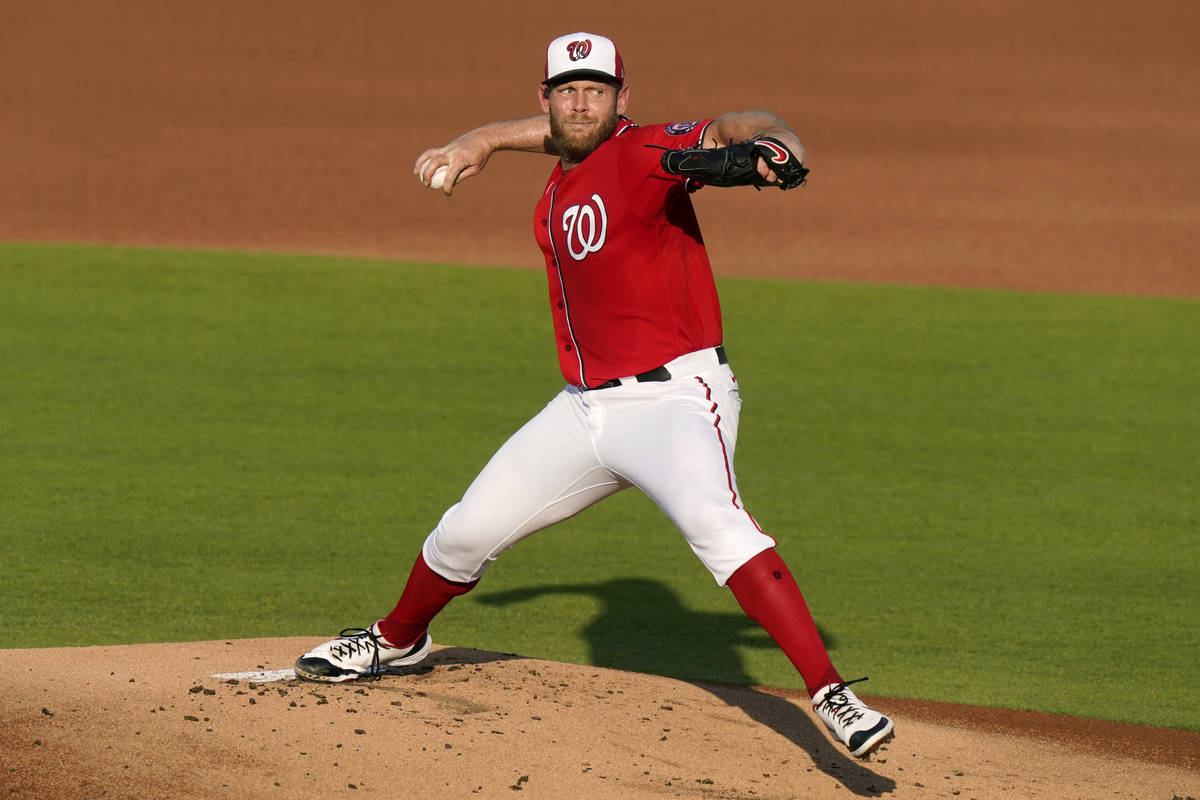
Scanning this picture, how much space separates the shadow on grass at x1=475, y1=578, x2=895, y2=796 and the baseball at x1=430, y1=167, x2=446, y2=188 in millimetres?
2012

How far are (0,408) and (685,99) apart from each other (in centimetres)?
1326

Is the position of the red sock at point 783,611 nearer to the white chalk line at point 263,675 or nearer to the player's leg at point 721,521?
the player's leg at point 721,521

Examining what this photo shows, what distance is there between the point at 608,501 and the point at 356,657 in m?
4.69

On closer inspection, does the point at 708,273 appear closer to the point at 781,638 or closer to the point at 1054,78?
the point at 781,638

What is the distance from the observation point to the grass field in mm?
7039

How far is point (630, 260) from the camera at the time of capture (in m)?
4.69

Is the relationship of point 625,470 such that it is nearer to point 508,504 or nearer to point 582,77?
point 508,504

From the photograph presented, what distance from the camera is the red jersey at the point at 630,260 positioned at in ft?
15.2

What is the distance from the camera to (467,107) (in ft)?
72.0

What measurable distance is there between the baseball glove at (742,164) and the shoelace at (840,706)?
1.34 metres

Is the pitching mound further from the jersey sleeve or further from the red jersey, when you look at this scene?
the jersey sleeve

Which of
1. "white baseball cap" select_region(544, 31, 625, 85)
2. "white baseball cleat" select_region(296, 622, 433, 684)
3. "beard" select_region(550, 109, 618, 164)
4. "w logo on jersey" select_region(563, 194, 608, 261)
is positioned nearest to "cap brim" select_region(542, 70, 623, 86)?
"white baseball cap" select_region(544, 31, 625, 85)

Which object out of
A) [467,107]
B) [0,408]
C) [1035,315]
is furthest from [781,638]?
[467,107]

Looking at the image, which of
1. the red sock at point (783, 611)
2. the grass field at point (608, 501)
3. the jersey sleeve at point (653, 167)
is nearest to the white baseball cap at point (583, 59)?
the jersey sleeve at point (653, 167)
